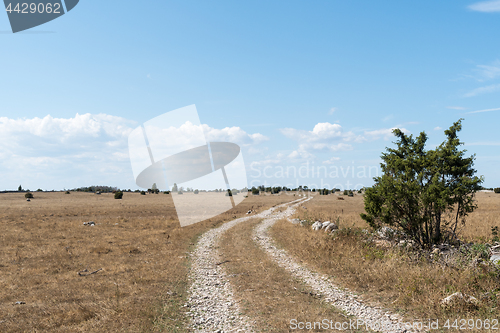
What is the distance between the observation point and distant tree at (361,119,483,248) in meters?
15.0

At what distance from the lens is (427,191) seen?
14.9m

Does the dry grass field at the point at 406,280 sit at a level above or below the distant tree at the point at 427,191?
below

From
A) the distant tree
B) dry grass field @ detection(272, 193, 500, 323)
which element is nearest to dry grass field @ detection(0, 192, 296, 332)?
dry grass field @ detection(272, 193, 500, 323)

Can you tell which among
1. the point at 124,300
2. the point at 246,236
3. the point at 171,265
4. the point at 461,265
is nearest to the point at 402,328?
the point at 461,265

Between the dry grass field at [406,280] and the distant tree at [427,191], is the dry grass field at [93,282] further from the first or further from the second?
the distant tree at [427,191]

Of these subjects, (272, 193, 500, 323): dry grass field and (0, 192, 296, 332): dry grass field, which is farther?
(0, 192, 296, 332): dry grass field

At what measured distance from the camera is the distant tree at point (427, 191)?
1496cm

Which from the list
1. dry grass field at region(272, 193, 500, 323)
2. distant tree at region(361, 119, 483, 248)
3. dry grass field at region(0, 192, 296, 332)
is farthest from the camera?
distant tree at region(361, 119, 483, 248)

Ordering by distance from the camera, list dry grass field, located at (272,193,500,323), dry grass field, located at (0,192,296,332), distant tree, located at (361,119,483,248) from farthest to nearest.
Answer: distant tree, located at (361,119,483,248) < dry grass field, located at (0,192,296,332) < dry grass field, located at (272,193,500,323)

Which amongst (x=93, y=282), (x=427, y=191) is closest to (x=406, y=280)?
(x=427, y=191)

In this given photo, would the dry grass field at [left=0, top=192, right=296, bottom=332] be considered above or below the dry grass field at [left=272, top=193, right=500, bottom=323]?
above

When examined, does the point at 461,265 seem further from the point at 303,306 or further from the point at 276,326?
the point at 276,326

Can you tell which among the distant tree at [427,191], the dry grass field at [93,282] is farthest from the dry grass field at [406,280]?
the dry grass field at [93,282]

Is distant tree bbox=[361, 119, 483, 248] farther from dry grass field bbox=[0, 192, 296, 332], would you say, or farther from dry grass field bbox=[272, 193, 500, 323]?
dry grass field bbox=[0, 192, 296, 332]
